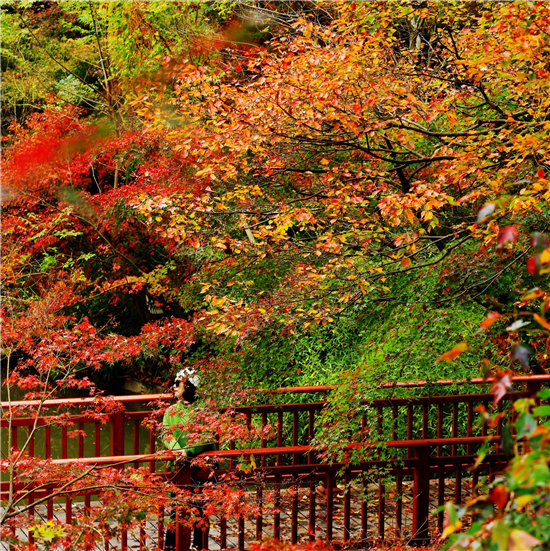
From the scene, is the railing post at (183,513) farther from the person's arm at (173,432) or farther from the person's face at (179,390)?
the person's face at (179,390)

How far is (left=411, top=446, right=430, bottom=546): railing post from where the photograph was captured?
4500mm

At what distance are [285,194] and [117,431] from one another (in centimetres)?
324

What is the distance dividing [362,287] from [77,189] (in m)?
7.35

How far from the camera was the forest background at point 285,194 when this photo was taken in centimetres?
387

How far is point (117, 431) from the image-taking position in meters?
4.48

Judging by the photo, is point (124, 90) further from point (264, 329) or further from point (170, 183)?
point (264, 329)

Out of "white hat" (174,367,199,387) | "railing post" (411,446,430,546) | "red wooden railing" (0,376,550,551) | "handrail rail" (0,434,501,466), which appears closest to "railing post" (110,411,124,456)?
"red wooden railing" (0,376,550,551)

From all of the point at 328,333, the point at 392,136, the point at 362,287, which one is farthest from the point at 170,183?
the point at 362,287

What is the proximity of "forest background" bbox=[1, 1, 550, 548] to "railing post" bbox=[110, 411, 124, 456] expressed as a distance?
40 cm

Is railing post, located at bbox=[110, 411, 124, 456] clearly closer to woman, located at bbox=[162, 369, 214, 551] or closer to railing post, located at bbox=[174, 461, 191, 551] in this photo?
woman, located at bbox=[162, 369, 214, 551]

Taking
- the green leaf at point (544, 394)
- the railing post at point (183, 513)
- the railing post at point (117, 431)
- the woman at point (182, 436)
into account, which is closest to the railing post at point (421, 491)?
the woman at point (182, 436)

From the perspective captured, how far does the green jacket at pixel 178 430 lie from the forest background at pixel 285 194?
0.52 metres

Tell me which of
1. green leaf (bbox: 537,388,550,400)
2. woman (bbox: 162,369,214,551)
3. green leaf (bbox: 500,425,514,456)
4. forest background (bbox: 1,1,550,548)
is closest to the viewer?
green leaf (bbox: 500,425,514,456)

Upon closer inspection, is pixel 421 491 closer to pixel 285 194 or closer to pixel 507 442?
pixel 285 194
